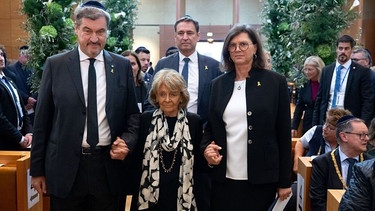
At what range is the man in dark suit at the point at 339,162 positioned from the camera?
2.87 meters

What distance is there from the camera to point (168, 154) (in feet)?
8.47

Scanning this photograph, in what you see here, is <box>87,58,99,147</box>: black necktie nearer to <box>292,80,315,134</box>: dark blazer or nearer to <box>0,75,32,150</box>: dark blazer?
<box>0,75,32,150</box>: dark blazer

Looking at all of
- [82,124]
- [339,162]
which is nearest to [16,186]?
[82,124]

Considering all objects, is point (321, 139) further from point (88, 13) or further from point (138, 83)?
point (88, 13)

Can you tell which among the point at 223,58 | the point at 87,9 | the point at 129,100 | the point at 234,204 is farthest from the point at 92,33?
the point at 234,204

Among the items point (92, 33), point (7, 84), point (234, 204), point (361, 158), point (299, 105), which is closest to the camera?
point (92, 33)

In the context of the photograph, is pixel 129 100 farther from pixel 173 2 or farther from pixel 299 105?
pixel 173 2

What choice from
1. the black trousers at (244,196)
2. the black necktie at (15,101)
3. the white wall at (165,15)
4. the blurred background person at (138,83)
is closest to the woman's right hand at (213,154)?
the black trousers at (244,196)

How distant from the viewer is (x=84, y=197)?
2350 millimetres

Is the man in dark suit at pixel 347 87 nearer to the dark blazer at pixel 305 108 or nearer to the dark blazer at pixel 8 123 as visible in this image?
the dark blazer at pixel 305 108

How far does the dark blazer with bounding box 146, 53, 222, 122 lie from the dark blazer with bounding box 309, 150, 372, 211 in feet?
2.69

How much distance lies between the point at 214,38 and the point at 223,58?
42.3ft

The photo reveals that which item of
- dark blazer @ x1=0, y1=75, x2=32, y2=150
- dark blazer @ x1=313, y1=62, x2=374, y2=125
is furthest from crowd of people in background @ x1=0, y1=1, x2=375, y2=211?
dark blazer @ x1=313, y1=62, x2=374, y2=125

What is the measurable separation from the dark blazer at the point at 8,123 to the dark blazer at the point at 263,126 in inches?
87.2
